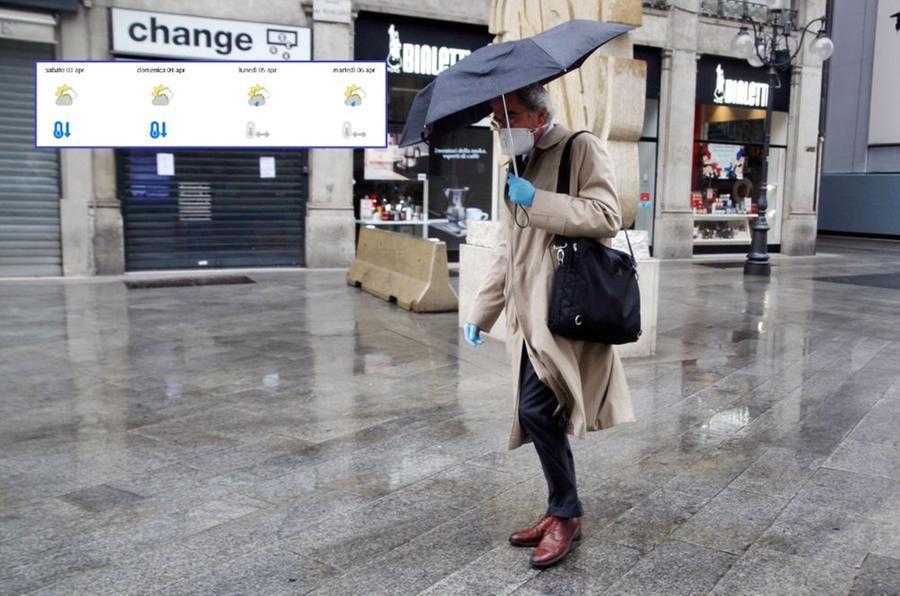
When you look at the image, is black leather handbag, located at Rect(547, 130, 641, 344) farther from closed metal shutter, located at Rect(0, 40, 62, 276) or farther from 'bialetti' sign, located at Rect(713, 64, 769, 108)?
'bialetti' sign, located at Rect(713, 64, 769, 108)

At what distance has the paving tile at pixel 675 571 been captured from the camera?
3395 millimetres

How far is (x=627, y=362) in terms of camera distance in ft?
25.6

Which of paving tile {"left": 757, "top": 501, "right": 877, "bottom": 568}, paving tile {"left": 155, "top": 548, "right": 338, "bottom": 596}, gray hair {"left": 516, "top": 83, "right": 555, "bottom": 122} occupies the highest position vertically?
gray hair {"left": 516, "top": 83, "right": 555, "bottom": 122}

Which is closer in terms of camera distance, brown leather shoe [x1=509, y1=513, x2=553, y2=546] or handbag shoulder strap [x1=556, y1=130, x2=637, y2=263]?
handbag shoulder strap [x1=556, y1=130, x2=637, y2=263]

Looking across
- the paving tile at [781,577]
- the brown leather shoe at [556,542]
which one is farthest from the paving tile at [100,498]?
the paving tile at [781,577]

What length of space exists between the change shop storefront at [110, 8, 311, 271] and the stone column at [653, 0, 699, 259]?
834 centimetres

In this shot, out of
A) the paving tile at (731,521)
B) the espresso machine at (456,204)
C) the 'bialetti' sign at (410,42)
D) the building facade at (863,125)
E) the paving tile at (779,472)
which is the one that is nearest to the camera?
the paving tile at (731,521)

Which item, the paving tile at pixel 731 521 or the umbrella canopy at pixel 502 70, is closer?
the umbrella canopy at pixel 502 70

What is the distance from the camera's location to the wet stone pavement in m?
3.58

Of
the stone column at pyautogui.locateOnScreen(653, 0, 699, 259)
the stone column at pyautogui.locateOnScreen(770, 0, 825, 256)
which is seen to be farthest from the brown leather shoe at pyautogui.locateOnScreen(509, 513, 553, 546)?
the stone column at pyautogui.locateOnScreen(770, 0, 825, 256)

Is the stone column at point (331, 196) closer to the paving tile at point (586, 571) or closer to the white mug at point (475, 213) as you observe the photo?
the white mug at point (475, 213)

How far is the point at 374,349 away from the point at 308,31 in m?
8.68

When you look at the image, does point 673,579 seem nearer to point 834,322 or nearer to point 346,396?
point 346,396

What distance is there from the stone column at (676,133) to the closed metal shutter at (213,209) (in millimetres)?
8365
